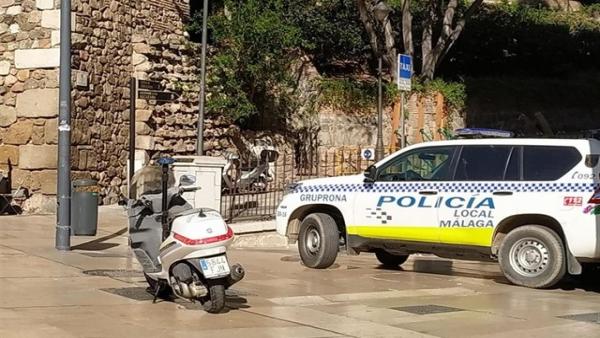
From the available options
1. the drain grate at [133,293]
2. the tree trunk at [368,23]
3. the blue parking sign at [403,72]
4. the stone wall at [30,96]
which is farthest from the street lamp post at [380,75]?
the drain grate at [133,293]

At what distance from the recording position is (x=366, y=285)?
36.6 ft

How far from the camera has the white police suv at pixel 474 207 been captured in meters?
10.7

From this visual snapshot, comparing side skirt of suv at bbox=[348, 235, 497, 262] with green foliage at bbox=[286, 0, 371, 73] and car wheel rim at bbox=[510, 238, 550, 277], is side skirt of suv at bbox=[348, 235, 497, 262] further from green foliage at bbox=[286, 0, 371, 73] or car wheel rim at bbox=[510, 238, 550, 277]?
green foliage at bbox=[286, 0, 371, 73]

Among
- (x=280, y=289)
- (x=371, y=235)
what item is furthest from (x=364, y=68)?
(x=280, y=289)

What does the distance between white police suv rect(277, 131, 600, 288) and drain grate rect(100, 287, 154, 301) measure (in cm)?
346

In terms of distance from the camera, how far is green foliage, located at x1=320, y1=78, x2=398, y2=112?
85.7 ft

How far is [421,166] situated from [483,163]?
932mm

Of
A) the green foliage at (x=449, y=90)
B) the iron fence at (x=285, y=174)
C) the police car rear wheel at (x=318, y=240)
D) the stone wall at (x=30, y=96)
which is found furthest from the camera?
the green foliage at (x=449, y=90)

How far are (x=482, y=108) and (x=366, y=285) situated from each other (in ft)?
60.6

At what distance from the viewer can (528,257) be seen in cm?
1115

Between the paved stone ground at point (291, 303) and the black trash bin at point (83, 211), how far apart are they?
88cm

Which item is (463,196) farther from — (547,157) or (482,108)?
(482,108)

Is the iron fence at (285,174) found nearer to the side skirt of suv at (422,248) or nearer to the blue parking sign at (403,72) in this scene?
the blue parking sign at (403,72)

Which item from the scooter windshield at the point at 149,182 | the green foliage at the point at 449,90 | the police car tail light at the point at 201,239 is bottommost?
the police car tail light at the point at 201,239
